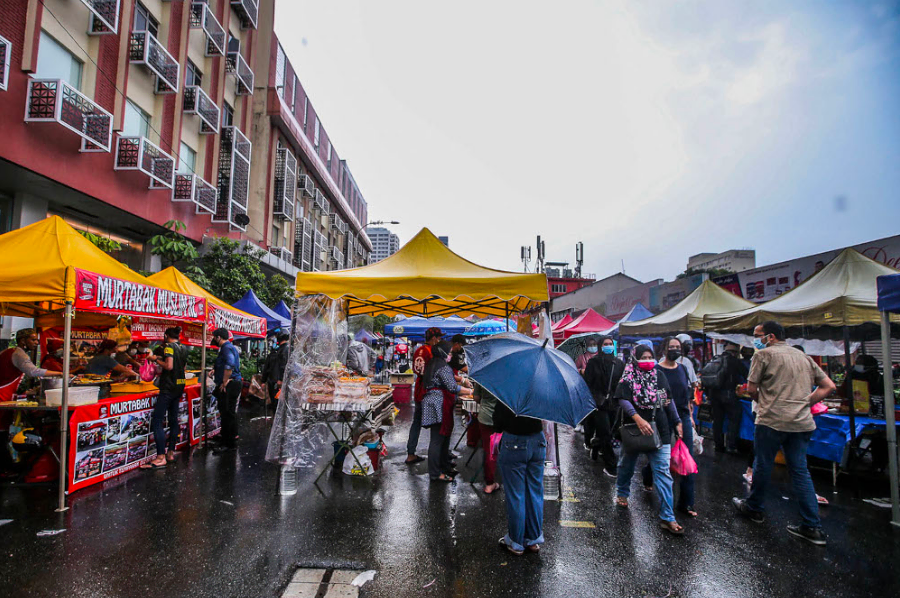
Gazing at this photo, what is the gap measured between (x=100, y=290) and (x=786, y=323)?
396 inches

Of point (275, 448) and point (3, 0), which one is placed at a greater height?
point (3, 0)

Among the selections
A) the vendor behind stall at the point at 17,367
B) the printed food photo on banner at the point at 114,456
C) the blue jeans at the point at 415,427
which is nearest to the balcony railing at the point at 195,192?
the vendor behind stall at the point at 17,367

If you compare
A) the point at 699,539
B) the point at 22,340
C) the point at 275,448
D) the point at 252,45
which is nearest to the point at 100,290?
the point at 275,448

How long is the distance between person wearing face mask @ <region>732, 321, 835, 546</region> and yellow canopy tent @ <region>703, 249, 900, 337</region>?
2.89 meters

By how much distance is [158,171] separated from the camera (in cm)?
1459

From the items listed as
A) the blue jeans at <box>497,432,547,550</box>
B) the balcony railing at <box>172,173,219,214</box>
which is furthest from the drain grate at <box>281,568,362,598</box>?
the balcony railing at <box>172,173,219,214</box>

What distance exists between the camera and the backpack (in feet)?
25.6

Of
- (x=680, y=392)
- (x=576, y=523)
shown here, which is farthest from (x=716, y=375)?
(x=576, y=523)

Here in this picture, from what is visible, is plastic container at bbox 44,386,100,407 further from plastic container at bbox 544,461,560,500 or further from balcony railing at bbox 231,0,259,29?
balcony railing at bbox 231,0,259,29

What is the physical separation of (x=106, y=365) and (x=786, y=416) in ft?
30.0

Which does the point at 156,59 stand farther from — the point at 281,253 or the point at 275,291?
the point at 281,253

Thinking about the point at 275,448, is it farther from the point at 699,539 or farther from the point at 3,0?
the point at 3,0

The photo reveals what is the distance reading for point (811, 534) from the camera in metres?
4.41

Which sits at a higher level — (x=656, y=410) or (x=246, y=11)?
(x=246, y=11)
